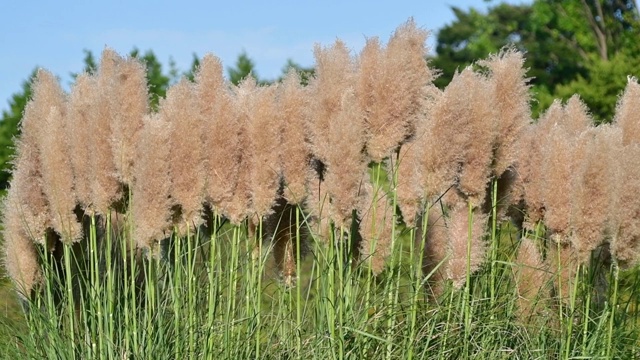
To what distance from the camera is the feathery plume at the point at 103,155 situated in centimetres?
536

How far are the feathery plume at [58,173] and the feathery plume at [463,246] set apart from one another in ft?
6.84

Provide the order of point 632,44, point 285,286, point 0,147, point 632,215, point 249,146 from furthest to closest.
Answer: point 632,44
point 0,147
point 285,286
point 249,146
point 632,215

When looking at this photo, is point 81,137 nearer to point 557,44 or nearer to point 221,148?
point 221,148

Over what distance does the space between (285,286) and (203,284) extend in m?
0.45

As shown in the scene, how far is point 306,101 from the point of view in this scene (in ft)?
17.6

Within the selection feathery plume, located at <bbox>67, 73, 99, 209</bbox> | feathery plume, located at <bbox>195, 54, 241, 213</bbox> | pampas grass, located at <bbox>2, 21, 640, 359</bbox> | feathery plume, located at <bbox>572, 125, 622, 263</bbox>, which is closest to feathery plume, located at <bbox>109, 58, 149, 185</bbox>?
pampas grass, located at <bbox>2, 21, 640, 359</bbox>

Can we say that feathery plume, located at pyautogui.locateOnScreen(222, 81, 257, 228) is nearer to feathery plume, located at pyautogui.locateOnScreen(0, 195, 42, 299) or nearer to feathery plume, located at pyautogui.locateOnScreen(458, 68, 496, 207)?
feathery plume, located at pyautogui.locateOnScreen(458, 68, 496, 207)

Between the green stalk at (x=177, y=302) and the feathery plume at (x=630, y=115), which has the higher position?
the feathery plume at (x=630, y=115)

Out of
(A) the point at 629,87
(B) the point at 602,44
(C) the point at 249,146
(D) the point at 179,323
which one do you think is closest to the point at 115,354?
(D) the point at 179,323

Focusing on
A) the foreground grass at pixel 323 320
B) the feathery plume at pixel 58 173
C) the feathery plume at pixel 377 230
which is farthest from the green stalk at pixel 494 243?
the feathery plume at pixel 58 173

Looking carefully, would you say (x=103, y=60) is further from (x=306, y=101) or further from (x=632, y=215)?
(x=632, y=215)

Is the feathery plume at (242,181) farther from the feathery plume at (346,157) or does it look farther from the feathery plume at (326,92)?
the feathery plume at (346,157)

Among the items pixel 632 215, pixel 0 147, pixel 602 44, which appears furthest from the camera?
pixel 602 44

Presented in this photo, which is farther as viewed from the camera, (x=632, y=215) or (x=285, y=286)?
(x=285, y=286)
